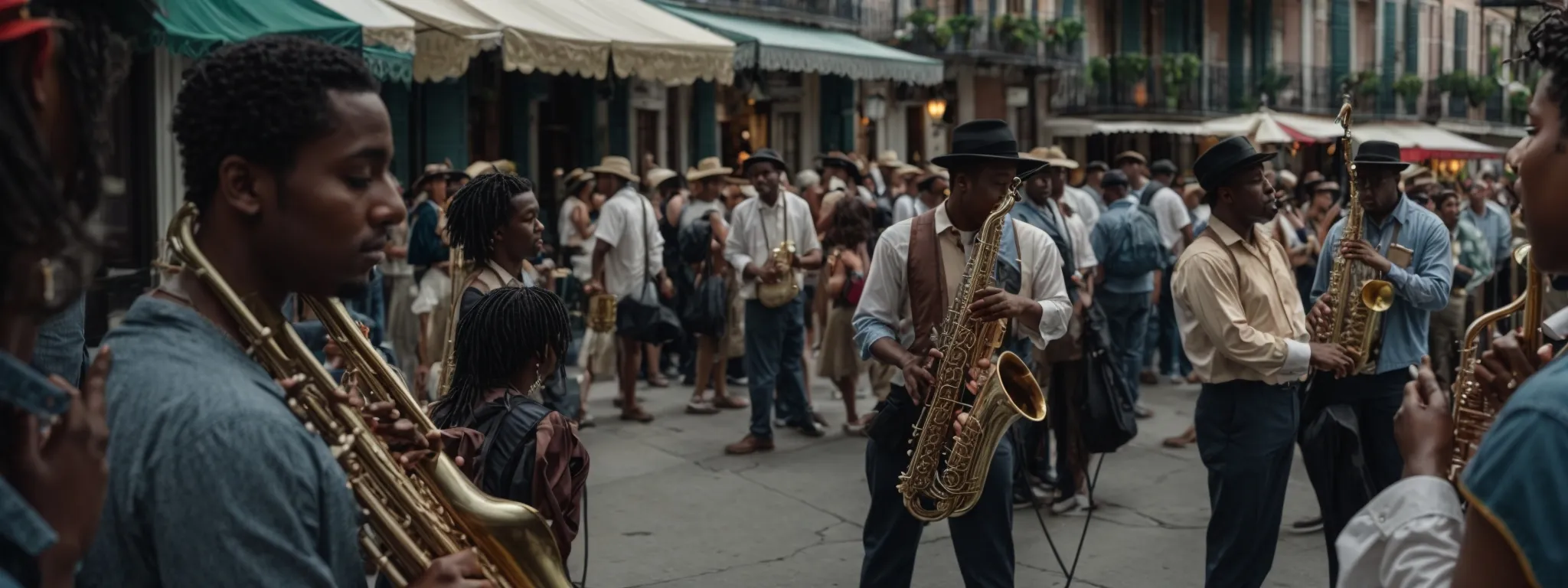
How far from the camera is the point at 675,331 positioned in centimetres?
1084

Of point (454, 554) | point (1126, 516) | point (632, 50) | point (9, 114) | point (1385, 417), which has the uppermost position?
point (632, 50)

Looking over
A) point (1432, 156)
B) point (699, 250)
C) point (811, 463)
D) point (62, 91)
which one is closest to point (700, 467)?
point (811, 463)

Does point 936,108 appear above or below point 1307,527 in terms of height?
above

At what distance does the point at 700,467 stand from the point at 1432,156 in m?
31.9

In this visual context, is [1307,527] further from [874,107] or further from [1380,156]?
[874,107]

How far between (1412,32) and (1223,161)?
140 feet

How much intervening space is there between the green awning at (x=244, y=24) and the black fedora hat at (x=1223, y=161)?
4420mm

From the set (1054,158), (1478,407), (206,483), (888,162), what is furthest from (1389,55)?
(206,483)

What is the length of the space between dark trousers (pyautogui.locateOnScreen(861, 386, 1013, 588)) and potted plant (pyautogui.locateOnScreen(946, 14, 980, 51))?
23.4 m

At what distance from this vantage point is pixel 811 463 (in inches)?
376

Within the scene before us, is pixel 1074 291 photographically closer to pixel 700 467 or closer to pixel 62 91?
pixel 700 467

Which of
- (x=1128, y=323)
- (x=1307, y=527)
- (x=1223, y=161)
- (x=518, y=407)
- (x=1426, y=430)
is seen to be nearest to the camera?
(x=1426, y=430)

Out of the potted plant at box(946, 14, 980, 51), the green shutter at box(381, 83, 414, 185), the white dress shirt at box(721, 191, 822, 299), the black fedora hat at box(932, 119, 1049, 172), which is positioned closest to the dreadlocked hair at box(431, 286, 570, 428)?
the black fedora hat at box(932, 119, 1049, 172)

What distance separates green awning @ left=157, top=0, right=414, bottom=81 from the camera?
7871 millimetres
